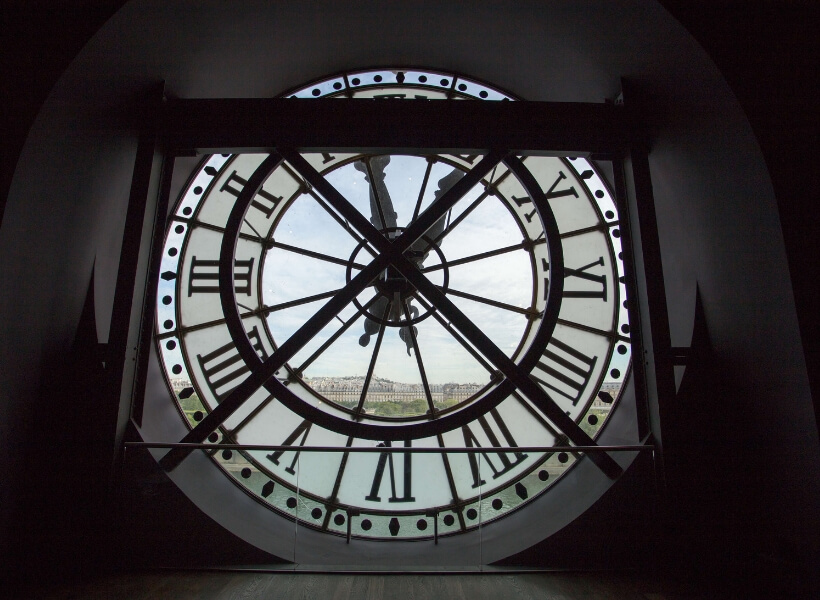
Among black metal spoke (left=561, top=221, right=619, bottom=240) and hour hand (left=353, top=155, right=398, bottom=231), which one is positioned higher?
hour hand (left=353, top=155, right=398, bottom=231)

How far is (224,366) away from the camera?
3893 millimetres

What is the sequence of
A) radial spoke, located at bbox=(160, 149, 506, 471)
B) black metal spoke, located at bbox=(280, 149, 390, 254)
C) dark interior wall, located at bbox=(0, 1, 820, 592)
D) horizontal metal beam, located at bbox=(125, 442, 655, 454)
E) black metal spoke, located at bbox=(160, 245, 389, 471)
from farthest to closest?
black metal spoke, located at bbox=(280, 149, 390, 254) < radial spoke, located at bbox=(160, 149, 506, 471) < black metal spoke, located at bbox=(160, 245, 389, 471) < horizontal metal beam, located at bbox=(125, 442, 655, 454) < dark interior wall, located at bbox=(0, 1, 820, 592)

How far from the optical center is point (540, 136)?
3.27 metres

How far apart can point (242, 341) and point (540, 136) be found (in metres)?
2.56

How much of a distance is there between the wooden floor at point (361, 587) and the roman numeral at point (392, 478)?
41 cm

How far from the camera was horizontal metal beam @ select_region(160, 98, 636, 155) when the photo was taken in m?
3.24

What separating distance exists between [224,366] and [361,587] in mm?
2182

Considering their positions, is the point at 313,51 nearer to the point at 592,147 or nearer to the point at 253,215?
the point at 253,215

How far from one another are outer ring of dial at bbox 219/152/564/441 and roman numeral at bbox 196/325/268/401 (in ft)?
2.17

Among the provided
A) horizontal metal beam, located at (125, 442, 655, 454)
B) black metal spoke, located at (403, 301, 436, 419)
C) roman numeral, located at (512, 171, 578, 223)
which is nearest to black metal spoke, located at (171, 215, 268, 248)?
black metal spoke, located at (403, 301, 436, 419)

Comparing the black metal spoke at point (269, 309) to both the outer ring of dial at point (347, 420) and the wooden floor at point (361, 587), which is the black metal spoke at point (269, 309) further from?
the wooden floor at point (361, 587)

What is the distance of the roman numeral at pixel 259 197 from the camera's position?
3986 mm

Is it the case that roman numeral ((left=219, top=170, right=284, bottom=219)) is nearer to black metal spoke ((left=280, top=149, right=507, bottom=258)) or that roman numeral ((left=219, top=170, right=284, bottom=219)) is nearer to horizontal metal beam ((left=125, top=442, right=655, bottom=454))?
black metal spoke ((left=280, top=149, right=507, bottom=258))

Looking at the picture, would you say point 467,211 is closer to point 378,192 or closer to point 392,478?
point 378,192
